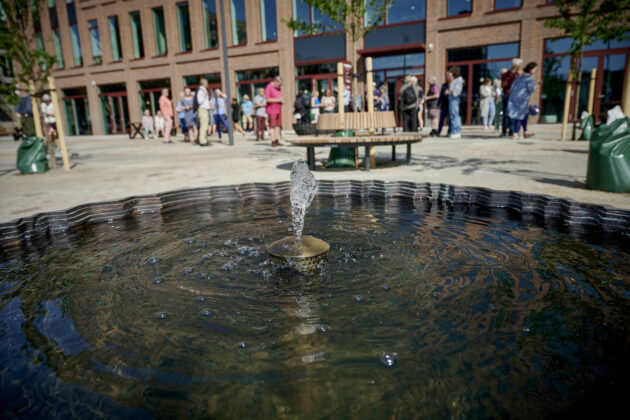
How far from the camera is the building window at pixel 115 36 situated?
27.0 meters

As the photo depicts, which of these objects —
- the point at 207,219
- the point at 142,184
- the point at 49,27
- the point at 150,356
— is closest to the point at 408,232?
the point at 207,219

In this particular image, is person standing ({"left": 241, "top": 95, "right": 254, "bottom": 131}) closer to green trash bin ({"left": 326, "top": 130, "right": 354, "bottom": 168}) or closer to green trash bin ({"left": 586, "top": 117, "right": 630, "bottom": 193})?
green trash bin ({"left": 326, "top": 130, "right": 354, "bottom": 168})

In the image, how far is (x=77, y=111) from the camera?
2956cm

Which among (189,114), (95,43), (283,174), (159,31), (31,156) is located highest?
(159,31)

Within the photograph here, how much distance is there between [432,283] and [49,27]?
120ft

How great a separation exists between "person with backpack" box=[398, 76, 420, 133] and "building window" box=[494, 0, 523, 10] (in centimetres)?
903

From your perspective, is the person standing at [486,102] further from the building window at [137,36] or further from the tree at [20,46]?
the building window at [137,36]

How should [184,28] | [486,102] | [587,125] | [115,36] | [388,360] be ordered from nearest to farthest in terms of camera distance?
[388,360] < [587,125] < [486,102] < [184,28] < [115,36]

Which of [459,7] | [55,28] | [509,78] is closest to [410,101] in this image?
[509,78]

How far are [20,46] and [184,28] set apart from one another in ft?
61.4

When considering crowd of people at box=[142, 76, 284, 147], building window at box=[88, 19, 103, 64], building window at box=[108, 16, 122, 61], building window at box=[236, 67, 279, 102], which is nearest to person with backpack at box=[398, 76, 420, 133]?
crowd of people at box=[142, 76, 284, 147]

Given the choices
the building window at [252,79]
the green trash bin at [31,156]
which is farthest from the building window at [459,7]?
the green trash bin at [31,156]

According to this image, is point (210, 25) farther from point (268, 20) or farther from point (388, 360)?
point (388, 360)

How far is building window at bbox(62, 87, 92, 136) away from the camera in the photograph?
29.1m
